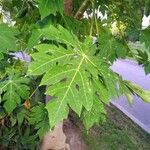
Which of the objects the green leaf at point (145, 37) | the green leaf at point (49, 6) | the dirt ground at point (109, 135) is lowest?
the dirt ground at point (109, 135)

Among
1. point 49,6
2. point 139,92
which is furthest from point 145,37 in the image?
point 49,6

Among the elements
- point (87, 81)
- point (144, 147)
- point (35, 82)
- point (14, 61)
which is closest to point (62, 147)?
point (35, 82)

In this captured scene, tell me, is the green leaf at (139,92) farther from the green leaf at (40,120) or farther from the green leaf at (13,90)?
the green leaf at (13,90)

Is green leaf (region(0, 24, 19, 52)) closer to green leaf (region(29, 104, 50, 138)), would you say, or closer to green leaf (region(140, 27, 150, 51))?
green leaf (region(29, 104, 50, 138))

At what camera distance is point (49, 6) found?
2055mm

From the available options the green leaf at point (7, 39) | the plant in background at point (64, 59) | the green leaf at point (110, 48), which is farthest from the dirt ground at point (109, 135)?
the green leaf at point (7, 39)

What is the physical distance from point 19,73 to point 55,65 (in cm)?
107

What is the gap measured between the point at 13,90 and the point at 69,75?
921mm

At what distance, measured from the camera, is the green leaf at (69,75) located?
1623 millimetres

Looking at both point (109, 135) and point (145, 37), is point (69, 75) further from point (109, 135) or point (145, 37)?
point (109, 135)

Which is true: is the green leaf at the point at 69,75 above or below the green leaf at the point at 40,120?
above

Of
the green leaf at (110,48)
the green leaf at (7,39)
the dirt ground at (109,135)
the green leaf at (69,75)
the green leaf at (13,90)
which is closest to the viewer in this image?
the green leaf at (69,75)

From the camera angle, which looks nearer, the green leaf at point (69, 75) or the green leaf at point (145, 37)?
the green leaf at point (69, 75)

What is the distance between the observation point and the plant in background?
1659 mm
